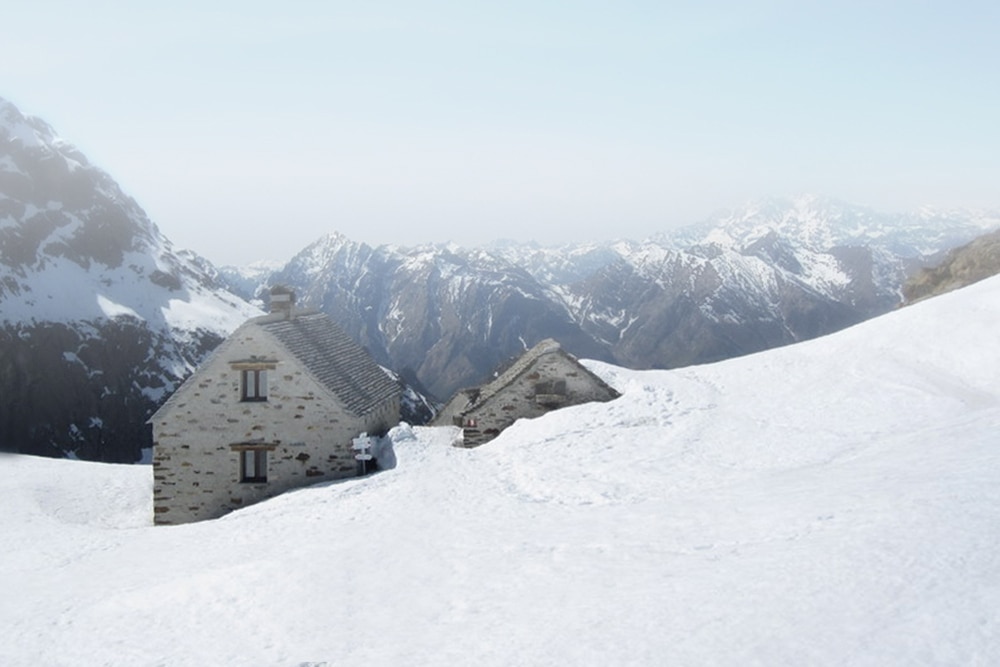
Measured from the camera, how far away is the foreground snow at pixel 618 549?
9789 millimetres

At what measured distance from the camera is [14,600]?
15758mm

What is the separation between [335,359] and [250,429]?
449cm

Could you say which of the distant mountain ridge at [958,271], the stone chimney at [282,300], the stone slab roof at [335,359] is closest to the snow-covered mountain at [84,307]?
the stone slab roof at [335,359]

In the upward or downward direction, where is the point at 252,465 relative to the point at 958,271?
downward

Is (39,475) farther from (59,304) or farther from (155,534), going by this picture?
(59,304)

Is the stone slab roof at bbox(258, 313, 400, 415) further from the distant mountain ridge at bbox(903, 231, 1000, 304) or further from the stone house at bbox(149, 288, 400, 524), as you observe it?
the distant mountain ridge at bbox(903, 231, 1000, 304)

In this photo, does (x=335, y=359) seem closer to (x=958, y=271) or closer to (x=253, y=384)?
(x=253, y=384)

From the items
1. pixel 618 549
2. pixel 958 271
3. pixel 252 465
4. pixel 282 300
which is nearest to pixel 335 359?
pixel 282 300

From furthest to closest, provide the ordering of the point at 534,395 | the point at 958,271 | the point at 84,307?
the point at 84,307 < the point at 958,271 < the point at 534,395

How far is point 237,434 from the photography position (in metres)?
26.9

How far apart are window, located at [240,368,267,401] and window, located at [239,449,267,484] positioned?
1.86 m

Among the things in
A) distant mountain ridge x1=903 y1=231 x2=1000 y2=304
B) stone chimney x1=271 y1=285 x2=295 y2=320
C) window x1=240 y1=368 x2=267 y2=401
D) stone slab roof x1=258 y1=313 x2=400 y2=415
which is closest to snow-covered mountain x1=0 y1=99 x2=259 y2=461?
stone slab roof x1=258 y1=313 x2=400 y2=415

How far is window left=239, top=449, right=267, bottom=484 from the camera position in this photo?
26.9 meters

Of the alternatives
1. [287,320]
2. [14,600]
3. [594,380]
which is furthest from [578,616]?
[287,320]
